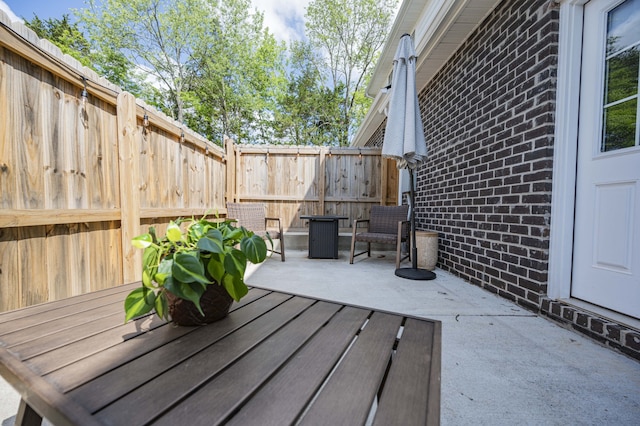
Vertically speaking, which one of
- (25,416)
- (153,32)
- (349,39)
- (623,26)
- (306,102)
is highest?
(349,39)

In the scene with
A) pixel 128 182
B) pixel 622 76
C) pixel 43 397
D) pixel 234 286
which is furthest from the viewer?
pixel 128 182

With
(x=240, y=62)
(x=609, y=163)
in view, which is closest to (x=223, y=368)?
(x=609, y=163)

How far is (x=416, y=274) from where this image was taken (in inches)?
121

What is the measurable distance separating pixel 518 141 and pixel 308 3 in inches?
541

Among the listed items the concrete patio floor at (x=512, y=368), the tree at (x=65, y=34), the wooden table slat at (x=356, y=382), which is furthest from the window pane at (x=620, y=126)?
the tree at (x=65, y=34)

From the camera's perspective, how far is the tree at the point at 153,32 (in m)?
11.1

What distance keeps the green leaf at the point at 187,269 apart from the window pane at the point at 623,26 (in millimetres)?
2629

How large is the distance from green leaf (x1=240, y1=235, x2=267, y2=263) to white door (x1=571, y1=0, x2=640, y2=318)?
2.13m

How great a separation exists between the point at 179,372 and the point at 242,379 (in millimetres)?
155

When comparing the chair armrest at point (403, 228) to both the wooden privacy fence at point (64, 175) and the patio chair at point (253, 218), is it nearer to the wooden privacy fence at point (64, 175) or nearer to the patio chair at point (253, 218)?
the patio chair at point (253, 218)

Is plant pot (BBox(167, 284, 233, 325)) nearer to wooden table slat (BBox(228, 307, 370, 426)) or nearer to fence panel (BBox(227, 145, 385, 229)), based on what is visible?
wooden table slat (BBox(228, 307, 370, 426))

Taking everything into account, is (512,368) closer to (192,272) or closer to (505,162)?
(192,272)

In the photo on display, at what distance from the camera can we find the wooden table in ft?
1.66

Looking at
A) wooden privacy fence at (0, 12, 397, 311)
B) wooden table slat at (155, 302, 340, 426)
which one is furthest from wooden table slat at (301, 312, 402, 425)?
wooden privacy fence at (0, 12, 397, 311)
